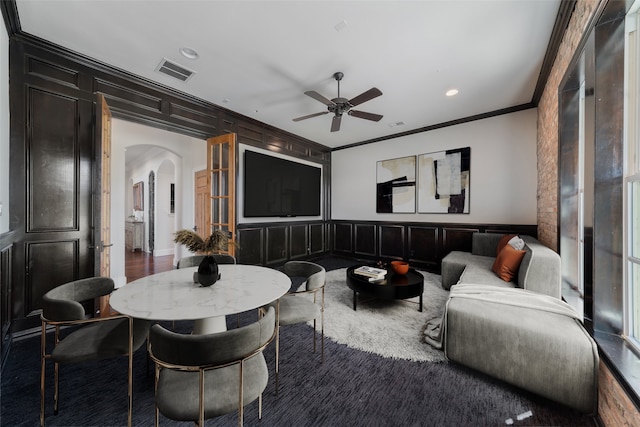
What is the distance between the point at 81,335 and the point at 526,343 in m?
2.90

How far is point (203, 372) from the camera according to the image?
1008 millimetres

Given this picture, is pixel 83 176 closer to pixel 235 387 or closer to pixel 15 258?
pixel 15 258

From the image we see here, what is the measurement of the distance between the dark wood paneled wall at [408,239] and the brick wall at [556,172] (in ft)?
3.10

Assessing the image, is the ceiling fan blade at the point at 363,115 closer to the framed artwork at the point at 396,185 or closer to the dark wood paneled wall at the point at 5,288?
the framed artwork at the point at 396,185

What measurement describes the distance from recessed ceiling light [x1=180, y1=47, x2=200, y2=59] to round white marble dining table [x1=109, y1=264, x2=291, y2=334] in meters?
2.26

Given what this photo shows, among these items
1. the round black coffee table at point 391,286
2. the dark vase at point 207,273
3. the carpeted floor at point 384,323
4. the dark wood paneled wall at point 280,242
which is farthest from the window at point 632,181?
the dark wood paneled wall at point 280,242

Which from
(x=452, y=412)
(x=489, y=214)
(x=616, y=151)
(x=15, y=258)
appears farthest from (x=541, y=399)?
(x=15, y=258)

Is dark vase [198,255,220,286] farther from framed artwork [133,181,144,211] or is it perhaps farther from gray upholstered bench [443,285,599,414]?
framed artwork [133,181,144,211]

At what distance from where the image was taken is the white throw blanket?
69.6 inches

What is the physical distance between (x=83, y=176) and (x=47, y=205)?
16.4 inches

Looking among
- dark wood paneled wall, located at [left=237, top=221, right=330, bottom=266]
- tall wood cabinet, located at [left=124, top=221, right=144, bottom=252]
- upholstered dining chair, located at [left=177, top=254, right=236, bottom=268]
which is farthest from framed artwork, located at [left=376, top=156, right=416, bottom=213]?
tall wood cabinet, located at [left=124, top=221, right=144, bottom=252]

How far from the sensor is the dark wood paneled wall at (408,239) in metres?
4.35

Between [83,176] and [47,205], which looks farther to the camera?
[83,176]

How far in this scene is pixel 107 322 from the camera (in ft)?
5.63
